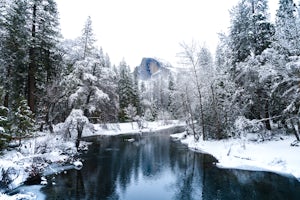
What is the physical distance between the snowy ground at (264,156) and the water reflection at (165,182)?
80 cm

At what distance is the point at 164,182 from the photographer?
43.5 feet

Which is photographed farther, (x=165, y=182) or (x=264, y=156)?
(x=264, y=156)

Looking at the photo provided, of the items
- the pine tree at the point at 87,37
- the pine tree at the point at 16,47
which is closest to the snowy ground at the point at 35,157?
the pine tree at the point at 16,47

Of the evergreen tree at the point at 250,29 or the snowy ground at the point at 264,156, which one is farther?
the evergreen tree at the point at 250,29

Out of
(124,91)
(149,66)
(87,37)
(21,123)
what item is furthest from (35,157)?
(149,66)

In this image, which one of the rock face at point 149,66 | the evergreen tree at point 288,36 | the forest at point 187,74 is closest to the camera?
the evergreen tree at point 288,36

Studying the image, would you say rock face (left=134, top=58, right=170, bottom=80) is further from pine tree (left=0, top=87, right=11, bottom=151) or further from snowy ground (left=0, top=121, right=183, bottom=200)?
pine tree (left=0, top=87, right=11, bottom=151)

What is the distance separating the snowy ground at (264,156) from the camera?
1330 centimetres

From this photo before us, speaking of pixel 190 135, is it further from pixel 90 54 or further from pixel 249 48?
pixel 90 54

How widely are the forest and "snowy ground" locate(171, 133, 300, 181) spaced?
1512mm

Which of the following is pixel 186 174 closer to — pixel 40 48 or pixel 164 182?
pixel 164 182

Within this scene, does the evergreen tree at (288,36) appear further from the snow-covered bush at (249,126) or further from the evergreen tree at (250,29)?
the snow-covered bush at (249,126)

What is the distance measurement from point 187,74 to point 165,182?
596 inches

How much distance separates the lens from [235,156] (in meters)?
17.1
